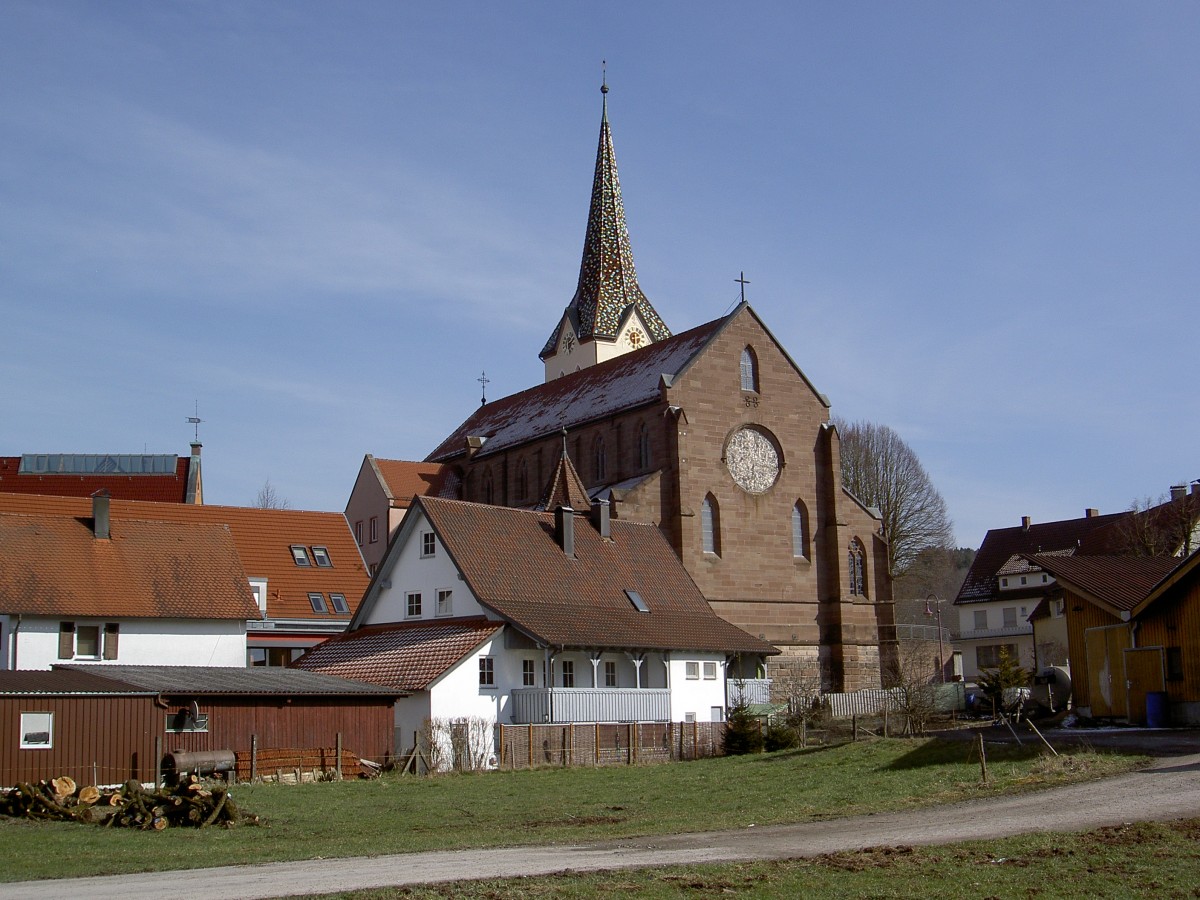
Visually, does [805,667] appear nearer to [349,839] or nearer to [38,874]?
[349,839]

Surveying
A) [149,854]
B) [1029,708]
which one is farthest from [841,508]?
[149,854]

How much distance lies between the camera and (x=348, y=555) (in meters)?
54.6

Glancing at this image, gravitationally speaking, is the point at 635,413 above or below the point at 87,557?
above

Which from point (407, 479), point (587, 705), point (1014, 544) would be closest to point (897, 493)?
point (1014, 544)

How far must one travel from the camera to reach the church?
189ft

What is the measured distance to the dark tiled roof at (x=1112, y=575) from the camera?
36.3 m

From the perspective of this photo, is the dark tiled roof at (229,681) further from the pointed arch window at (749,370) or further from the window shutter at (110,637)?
the pointed arch window at (749,370)

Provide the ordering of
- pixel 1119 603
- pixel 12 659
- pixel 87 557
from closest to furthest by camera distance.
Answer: pixel 1119 603 → pixel 12 659 → pixel 87 557

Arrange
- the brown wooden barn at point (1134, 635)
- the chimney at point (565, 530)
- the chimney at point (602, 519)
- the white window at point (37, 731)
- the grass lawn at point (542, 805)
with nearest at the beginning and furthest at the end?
the grass lawn at point (542, 805) < the white window at point (37, 731) < the brown wooden barn at point (1134, 635) < the chimney at point (565, 530) < the chimney at point (602, 519)

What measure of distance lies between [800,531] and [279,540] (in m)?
22.9

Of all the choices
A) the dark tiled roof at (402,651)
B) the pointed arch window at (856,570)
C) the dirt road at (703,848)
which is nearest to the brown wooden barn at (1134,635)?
the dirt road at (703,848)

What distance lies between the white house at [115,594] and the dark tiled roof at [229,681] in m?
2.57

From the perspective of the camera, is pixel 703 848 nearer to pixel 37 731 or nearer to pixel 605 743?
pixel 37 731

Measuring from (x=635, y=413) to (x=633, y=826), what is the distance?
130 feet
